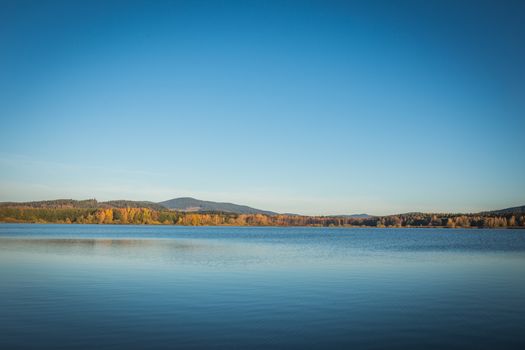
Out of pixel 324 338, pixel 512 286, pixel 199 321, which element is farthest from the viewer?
pixel 512 286

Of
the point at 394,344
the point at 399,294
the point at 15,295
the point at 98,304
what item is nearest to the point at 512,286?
the point at 399,294

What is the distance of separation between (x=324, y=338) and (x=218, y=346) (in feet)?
10.8

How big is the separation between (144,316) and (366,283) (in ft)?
47.0

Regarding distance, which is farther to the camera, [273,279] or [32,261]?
[32,261]

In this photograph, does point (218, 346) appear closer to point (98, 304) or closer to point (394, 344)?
point (394, 344)

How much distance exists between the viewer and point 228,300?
65.3 ft

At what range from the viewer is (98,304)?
18484mm

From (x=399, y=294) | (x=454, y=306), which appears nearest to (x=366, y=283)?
(x=399, y=294)

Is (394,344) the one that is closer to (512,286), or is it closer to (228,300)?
(228,300)

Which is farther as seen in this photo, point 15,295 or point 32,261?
point 32,261

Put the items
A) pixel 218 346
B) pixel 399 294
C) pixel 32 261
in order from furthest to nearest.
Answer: pixel 32 261 < pixel 399 294 < pixel 218 346

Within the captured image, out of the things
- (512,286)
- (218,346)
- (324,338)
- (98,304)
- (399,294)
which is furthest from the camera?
(512,286)

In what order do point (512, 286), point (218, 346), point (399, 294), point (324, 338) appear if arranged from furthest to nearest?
point (512, 286) < point (399, 294) < point (324, 338) < point (218, 346)

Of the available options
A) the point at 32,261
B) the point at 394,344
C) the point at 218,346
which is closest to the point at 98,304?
the point at 218,346
